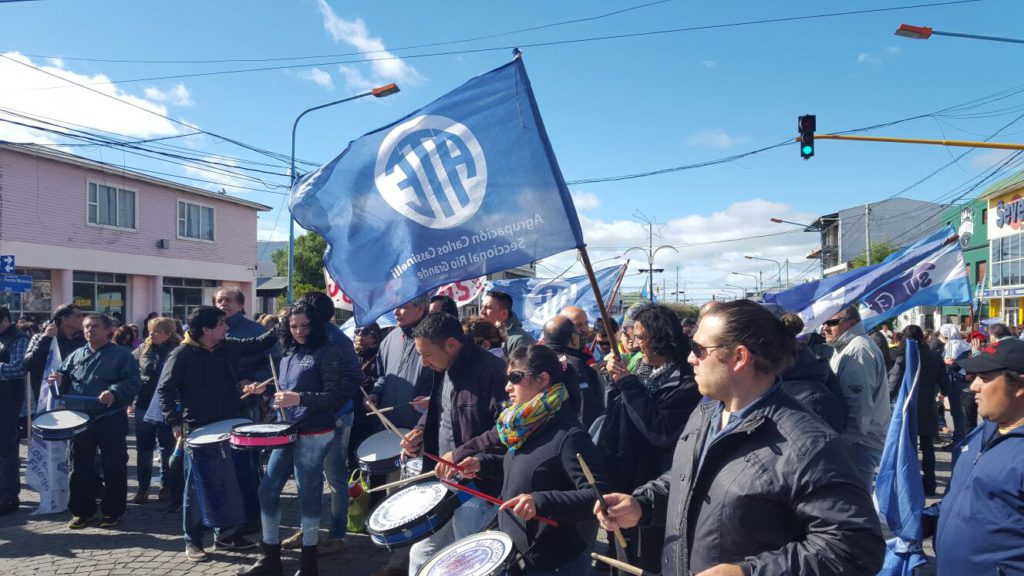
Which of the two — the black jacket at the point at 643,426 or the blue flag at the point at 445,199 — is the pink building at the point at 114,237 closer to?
the blue flag at the point at 445,199

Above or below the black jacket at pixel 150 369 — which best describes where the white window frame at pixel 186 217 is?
above

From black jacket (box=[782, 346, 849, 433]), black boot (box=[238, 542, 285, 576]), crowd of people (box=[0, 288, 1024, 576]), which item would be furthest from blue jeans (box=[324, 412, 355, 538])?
black jacket (box=[782, 346, 849, 433])

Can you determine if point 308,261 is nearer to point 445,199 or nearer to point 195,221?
point 195,221

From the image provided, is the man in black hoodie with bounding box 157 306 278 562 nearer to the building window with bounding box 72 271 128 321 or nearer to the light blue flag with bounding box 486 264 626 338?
the light blue flag with bounding box 486 264 626 338

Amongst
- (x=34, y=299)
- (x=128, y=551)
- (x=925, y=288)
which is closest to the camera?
(x=128, y=551)

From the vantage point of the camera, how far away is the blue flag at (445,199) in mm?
4375

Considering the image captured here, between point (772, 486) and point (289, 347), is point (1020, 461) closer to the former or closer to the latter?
point (772, 486)

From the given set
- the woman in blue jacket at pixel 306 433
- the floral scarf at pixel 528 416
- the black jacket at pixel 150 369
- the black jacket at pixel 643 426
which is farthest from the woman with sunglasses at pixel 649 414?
the black jacket at pixel 150 369

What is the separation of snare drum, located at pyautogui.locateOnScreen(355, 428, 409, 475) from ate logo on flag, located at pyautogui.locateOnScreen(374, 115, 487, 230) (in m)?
1.83

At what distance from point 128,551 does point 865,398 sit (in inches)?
253

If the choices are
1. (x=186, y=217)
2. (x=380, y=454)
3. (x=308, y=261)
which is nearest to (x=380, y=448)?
(x=380, y=454)

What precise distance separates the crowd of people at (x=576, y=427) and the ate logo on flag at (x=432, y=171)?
0.71 m

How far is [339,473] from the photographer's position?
5809 millimetres

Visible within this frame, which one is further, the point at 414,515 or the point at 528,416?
the point at 414,515
